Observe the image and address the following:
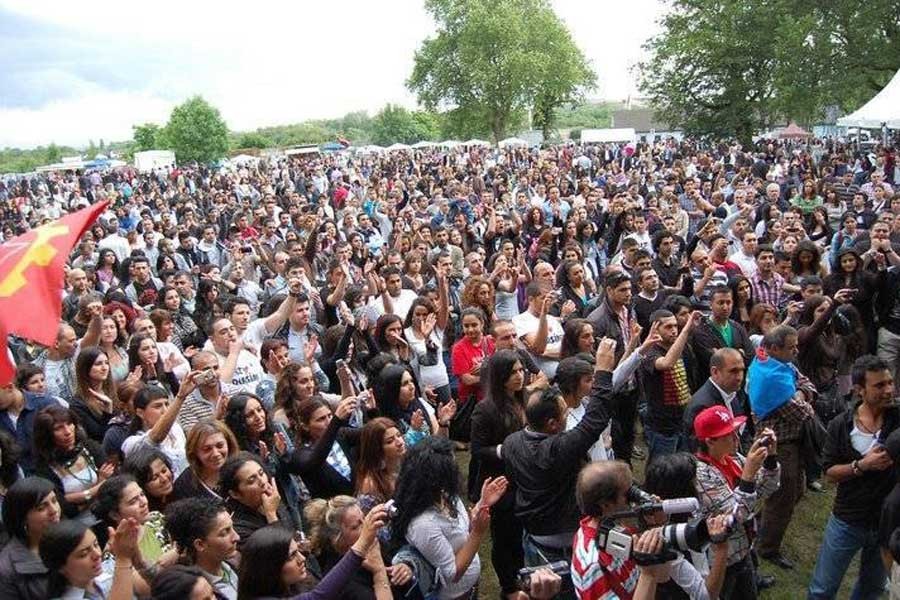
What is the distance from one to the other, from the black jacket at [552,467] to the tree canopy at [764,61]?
67.4 feet

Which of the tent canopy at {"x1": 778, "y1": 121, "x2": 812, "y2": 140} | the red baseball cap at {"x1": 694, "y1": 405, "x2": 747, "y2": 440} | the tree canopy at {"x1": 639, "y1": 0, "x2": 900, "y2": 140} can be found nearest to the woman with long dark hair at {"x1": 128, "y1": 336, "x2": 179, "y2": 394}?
the red baseball cap at {"x1": 694, "y1": 405, "x2": 747, "y2": 440}

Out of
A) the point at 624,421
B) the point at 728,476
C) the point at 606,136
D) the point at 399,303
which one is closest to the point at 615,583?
Result: the point at 728,476

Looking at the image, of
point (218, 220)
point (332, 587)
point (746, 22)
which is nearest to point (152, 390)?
point (332, 587)

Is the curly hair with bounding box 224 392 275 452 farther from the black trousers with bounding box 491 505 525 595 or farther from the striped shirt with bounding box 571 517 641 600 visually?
the striped shirt with bounding box 571 517 641 600

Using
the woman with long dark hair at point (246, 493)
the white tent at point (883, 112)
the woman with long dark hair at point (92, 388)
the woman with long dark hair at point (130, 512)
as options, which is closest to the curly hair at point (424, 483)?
the woman with long dark hair at point (246, 493)

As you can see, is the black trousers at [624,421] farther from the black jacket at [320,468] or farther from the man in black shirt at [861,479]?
the black jacket at [320,468]

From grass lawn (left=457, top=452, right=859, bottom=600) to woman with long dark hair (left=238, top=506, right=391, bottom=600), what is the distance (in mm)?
1968

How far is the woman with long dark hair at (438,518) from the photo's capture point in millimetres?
3004

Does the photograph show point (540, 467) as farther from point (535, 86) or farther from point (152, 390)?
point (535, 86)

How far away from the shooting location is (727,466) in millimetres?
3316

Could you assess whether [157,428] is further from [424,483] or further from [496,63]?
[496,63]

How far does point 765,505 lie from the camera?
456cm

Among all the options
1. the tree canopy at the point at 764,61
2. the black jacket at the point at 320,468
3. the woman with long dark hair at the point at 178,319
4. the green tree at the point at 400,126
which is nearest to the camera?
the black jacket at the point at 320,468

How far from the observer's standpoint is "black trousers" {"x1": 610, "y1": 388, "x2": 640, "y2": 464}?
208 inches
